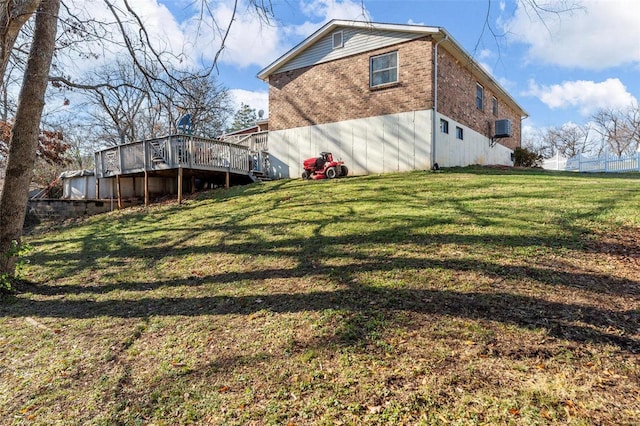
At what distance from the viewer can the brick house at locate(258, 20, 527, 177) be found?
39.6ft

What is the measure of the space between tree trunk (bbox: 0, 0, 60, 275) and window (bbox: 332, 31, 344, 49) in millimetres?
10183

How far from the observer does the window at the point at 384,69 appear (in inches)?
498

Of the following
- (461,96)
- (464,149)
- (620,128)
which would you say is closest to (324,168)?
(464,149)

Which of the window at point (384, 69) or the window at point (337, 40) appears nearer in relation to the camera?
the window at point (384, 69)

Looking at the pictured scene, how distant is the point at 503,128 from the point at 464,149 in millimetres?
3998

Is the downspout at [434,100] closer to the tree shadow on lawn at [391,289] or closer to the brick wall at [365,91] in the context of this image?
the brick wall at [365,91]

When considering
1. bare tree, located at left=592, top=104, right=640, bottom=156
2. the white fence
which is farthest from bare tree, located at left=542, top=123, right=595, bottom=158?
the white fence

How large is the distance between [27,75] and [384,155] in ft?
33.2

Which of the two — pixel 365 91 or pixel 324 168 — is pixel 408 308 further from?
pixel 365 91

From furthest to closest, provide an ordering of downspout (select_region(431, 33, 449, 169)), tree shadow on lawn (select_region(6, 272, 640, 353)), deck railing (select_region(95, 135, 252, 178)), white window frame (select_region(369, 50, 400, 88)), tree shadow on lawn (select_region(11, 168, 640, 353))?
white window frame (select_region(369, 50, 400, 88)) → downspout (select_region(431, 33, 449, 169)) → deck railing (select_region(95, 135, 252, 178)) → tree shadow on lawn (select_region(11, 168, 640, 353)) → tree shadow on lawn (select_region(6, 272, 640, 353))

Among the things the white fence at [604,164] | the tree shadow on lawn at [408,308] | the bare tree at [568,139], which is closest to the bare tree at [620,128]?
the bare tree at [568,139]

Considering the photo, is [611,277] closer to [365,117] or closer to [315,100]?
[365,117]

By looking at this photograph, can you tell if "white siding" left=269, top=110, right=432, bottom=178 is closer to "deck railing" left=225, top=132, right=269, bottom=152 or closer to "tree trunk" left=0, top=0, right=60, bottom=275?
"deck railing" left=225, top=132, right=269, bottom=152

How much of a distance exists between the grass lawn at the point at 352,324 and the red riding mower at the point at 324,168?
19.2 feet
